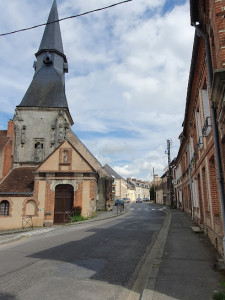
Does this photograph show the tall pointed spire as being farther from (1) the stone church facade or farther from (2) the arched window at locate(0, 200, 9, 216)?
(2) the arched window at locate(0, 200, 9, 216)

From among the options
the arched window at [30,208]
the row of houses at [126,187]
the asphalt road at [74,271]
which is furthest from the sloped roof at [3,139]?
the asphalt road at [74,271]

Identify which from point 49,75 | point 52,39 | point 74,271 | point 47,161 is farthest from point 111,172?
point 74,271

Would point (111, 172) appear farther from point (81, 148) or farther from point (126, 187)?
point (81, 148)

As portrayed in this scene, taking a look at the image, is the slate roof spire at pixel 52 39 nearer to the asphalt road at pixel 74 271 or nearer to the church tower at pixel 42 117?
the church tower at pixel 42 117

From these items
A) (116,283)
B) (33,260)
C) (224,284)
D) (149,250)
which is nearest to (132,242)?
(149,250)

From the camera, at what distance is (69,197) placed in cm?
2047

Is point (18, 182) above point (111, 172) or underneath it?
underneath

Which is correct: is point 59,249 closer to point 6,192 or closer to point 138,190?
point 6,192

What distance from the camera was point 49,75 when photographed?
3147 cm

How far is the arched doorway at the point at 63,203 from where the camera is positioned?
20000 millimetres

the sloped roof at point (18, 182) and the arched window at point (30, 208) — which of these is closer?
the arched window at point (30, 208)

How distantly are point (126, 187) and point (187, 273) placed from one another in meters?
78.1

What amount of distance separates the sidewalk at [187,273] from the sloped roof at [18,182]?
15269mm

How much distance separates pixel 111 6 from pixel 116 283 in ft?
21.4
